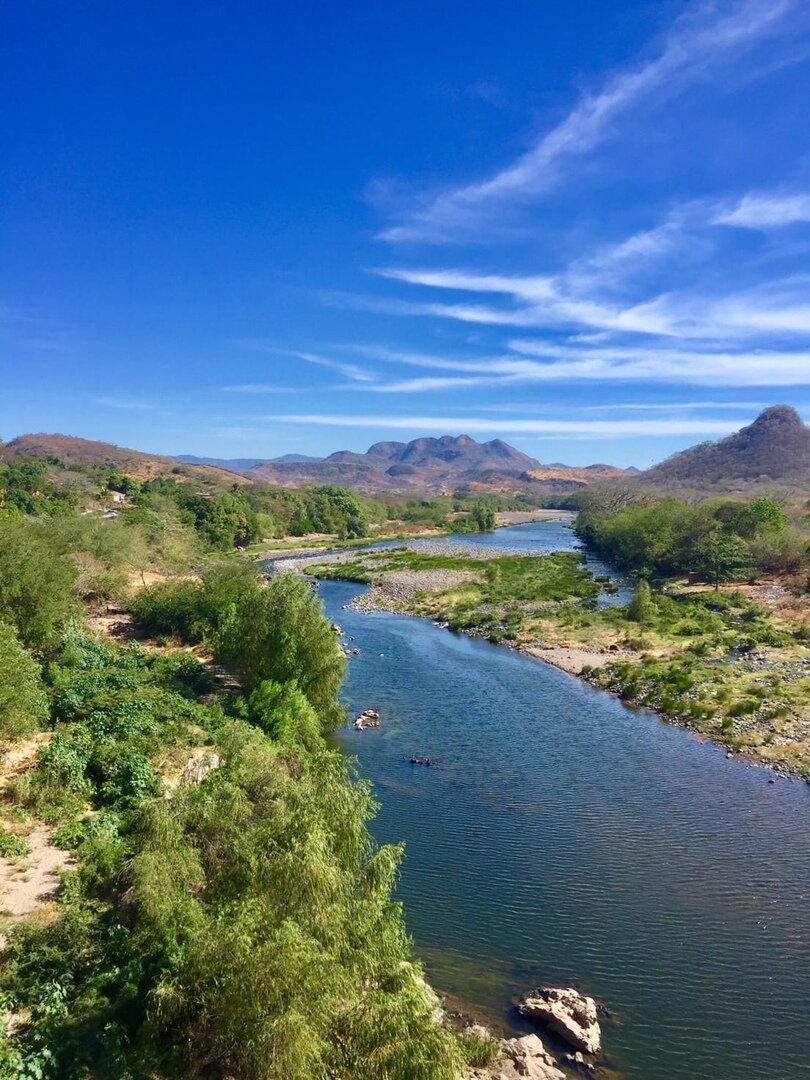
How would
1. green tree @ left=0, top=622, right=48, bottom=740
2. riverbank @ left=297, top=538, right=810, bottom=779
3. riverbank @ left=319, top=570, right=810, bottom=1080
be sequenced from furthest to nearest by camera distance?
riverbank @ left=297, top=538, right=810, bottom=779
green tree @ left=0, top=622, right=48, bottom=740
riverbank @ left=319, top=570, right=810, bottom=1080

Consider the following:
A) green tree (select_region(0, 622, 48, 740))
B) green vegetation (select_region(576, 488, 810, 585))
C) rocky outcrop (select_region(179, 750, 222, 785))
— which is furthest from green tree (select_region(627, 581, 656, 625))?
green tree (select_region(0, 622, 48, 740))

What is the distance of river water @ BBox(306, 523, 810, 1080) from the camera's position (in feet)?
60.4

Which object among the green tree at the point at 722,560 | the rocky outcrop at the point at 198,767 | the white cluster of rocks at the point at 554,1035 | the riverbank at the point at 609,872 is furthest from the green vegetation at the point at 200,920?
the green tree at the point at 722,560

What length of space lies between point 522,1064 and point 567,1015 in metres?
2.18

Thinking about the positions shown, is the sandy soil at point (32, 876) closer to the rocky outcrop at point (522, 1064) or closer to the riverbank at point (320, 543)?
the rocky outcrop at point (522, 1064)

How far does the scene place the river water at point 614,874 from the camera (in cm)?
Answer: 1841

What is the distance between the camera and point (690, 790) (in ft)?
103

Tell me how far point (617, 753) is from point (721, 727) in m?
7.00

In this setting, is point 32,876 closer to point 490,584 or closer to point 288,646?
point 288,646

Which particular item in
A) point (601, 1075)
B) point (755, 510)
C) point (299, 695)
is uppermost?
point (755, 510)

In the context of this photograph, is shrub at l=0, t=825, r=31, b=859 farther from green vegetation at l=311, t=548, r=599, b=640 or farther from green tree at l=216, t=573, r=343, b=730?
green vegetation at l=311, t=548, r=599, b=640

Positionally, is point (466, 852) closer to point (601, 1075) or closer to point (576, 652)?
point (601, 1075)

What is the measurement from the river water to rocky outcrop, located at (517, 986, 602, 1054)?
45 centimetres

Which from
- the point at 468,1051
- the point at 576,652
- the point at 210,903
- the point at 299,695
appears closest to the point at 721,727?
the point at 576,652
